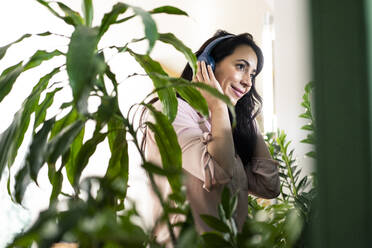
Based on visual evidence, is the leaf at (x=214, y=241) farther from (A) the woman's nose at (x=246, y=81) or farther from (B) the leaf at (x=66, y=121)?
(A) the woman's nose at (x=246, y=81)

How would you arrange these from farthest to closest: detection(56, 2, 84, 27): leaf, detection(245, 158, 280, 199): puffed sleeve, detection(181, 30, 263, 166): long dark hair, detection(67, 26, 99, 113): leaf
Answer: detection(181, 30, 263, 166): long dark hair → detection(245, 158, 280, 199): puffed sleeve → detection(56, 2, 84, 27): leaf → detection(67, 26, 99, 113): leaf

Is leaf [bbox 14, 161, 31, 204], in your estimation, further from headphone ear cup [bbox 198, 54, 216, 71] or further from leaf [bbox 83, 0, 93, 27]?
headphone ear cup [bbox 198, 54, 216, 71]

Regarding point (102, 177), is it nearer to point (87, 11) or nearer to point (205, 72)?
point (87, 11)

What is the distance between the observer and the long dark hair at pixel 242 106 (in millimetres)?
1410

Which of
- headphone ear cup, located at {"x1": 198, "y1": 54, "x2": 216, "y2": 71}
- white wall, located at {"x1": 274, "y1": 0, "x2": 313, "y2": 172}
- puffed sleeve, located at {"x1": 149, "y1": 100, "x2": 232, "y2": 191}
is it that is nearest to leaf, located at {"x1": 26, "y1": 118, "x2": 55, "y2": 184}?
puffed sleeve, located at {"x1": 149, "y1": 100, "x2": 232, "y2": 191}

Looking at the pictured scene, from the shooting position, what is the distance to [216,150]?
3.75 ft

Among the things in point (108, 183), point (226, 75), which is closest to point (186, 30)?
point (226, 75)

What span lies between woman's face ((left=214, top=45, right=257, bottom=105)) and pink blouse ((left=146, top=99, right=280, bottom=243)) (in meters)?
0.20

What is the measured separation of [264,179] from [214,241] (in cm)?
79

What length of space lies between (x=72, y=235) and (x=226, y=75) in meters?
1.16

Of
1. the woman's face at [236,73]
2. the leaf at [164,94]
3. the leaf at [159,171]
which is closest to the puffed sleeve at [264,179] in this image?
the woman's face at [236,73]

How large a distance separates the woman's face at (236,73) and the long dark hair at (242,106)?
0.8 inches

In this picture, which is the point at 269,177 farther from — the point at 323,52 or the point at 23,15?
the point at 23,15

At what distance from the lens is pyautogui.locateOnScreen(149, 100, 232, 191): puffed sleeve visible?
112cm
